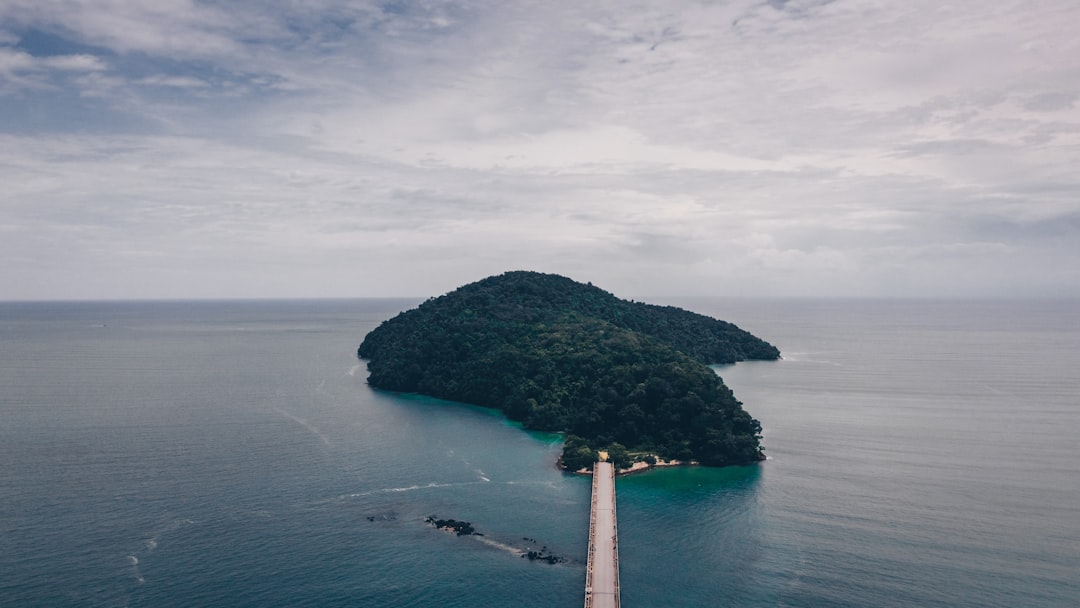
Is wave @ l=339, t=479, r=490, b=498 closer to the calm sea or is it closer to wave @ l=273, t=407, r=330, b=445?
the calm sea

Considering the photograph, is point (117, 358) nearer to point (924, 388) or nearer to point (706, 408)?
point (706, 408)

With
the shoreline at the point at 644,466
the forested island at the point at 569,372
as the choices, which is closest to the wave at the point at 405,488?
the shoreline at the point at 644,466

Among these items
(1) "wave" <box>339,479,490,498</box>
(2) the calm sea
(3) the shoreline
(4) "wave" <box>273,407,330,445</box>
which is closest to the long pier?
(2) the calm sea

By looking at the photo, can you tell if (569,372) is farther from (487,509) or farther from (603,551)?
(603,551)

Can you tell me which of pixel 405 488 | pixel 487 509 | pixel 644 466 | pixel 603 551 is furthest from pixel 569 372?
pixel 603 551

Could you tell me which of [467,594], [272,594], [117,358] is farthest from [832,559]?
[117,358]

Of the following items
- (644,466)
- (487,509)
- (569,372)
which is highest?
(569,372)
